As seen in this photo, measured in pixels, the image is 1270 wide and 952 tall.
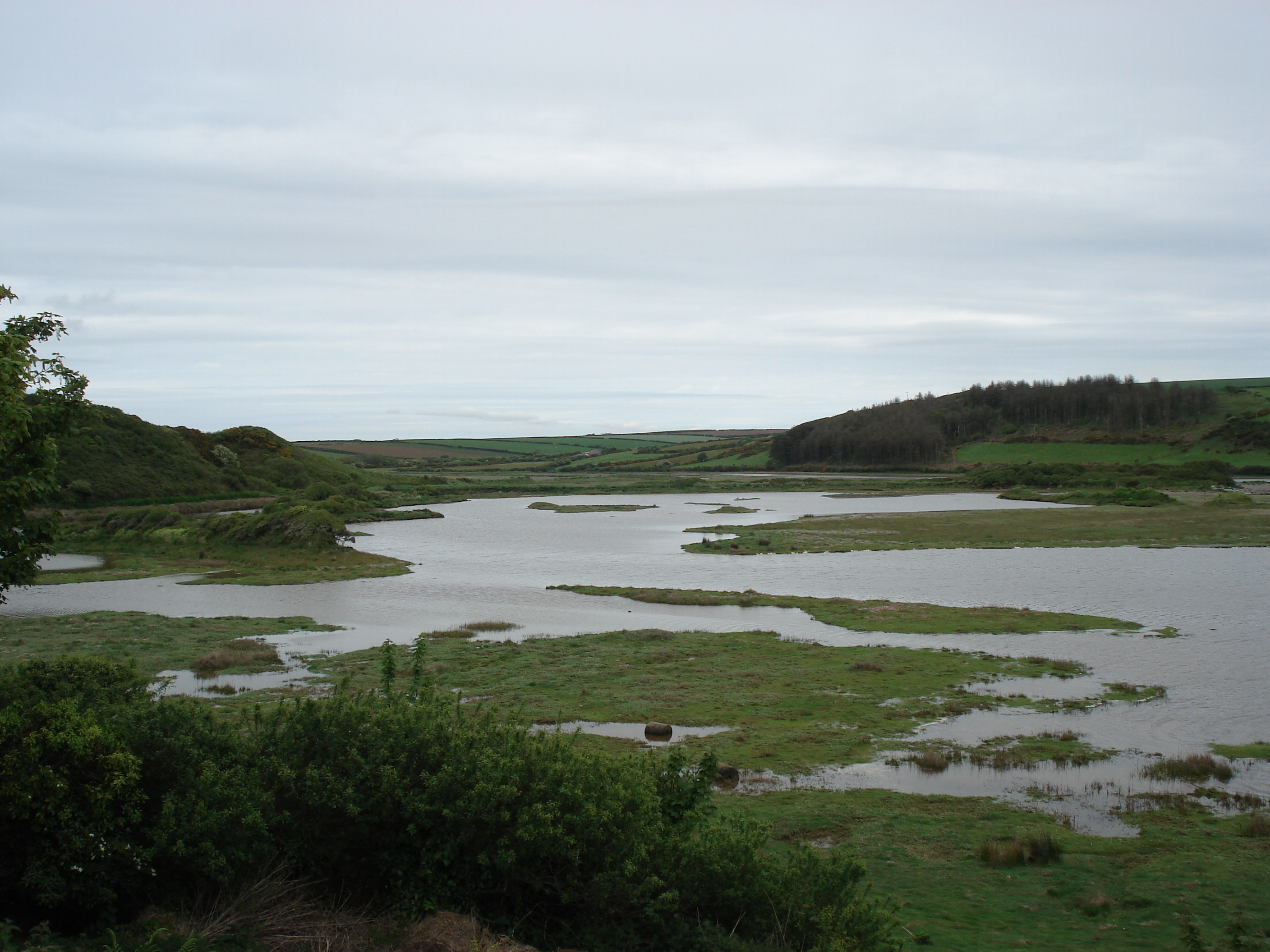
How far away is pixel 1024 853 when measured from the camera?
42.9ft

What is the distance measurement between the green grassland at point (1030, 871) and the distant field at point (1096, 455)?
436ft

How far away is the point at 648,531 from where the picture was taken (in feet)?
253

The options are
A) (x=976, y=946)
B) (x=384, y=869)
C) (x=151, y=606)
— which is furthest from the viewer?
(x=151, y=606)

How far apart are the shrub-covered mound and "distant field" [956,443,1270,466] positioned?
139631mm

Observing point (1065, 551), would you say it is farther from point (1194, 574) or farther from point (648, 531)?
point (648, 531)

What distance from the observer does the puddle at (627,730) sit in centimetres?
1948

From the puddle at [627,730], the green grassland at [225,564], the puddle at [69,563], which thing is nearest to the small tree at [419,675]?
the puddle at [627,730]

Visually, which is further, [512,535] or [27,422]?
[512,535]

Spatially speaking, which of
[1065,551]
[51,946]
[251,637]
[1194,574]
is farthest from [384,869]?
[1065,551]

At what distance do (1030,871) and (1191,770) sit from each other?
6.47m

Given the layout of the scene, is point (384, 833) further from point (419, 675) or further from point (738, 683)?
point (738, 683)

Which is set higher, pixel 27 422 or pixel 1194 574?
pixel 27 422

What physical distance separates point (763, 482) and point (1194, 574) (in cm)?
10274

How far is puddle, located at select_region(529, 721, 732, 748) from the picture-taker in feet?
63.9
